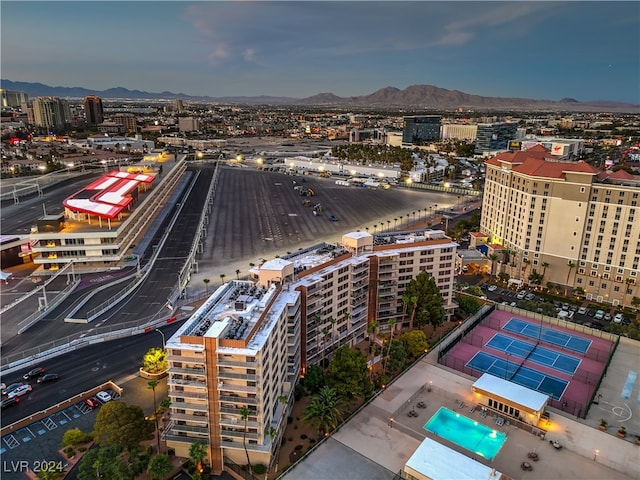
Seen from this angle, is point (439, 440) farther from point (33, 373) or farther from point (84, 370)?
point (33, 373)

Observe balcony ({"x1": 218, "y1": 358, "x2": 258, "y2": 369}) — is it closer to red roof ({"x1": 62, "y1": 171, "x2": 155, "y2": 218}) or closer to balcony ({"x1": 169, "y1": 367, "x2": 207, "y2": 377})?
balcony ({"x1": 169, "y1": 367, "x2": 207, "y2": 377})

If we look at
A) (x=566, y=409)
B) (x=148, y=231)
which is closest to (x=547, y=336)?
(x=566, y=409)

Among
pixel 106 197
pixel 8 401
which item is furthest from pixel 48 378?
pixel 106 197

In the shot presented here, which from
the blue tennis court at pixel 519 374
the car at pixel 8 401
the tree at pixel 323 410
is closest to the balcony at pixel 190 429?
the tree at pixel 323 410

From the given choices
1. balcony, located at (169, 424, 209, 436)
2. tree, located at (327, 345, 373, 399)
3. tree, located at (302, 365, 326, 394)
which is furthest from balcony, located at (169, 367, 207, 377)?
tree, located at (327, 345, 373, 399)

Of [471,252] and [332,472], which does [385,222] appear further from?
[332,472]
